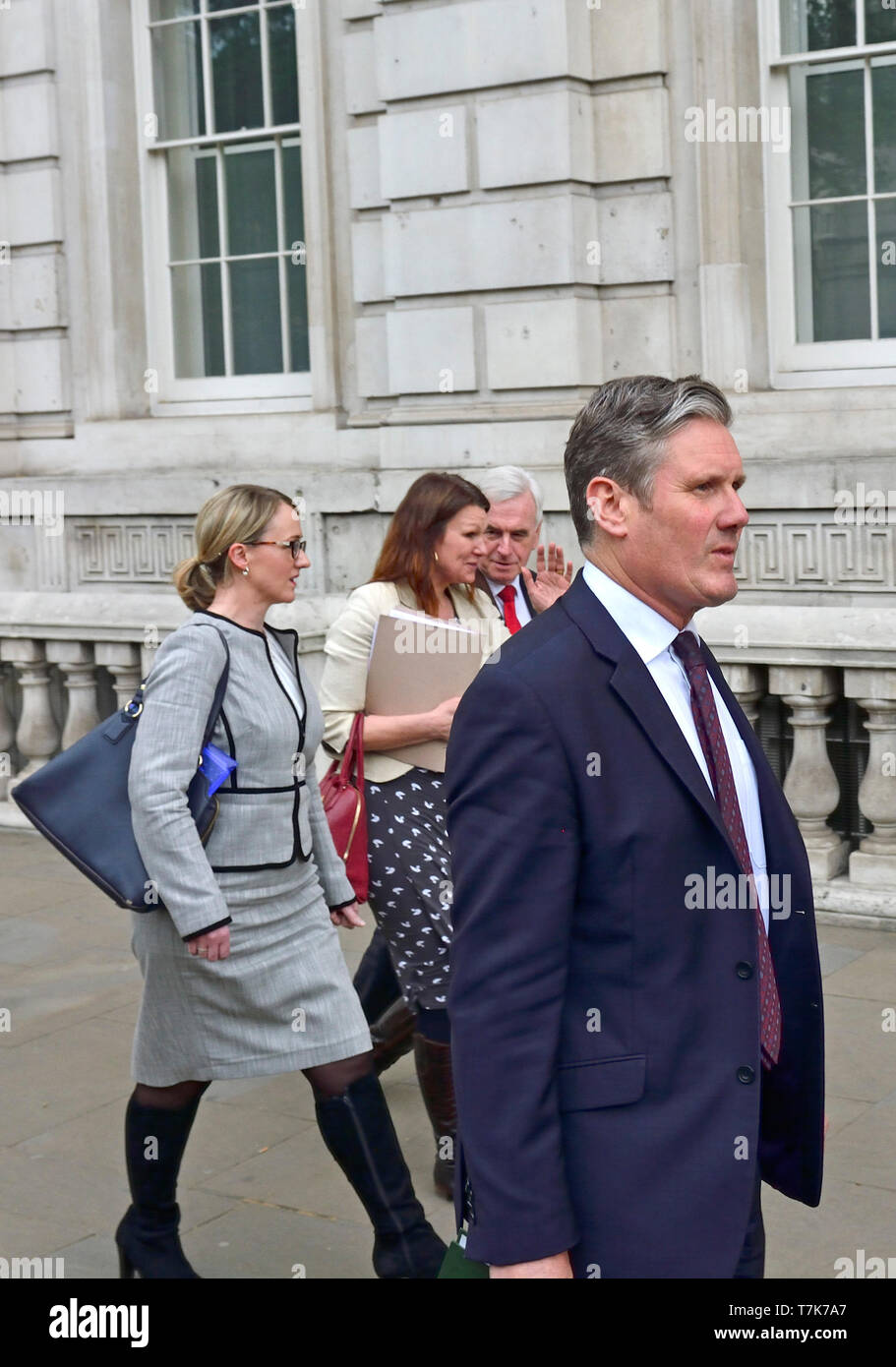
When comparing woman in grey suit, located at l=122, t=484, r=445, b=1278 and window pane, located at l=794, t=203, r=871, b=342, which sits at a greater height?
window pane, located at l=794, t=203, r=871, b=342

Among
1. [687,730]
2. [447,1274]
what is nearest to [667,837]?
[687,730]

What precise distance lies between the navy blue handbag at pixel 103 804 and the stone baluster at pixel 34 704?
20.8ft

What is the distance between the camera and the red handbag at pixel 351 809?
4.78 metres

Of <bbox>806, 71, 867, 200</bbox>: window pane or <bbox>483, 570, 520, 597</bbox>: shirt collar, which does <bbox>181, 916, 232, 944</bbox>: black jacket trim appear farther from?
<bbox>806, 71, 867, 200</bbox>: window pane

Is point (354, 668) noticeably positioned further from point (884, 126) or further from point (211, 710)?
point (884, 126)

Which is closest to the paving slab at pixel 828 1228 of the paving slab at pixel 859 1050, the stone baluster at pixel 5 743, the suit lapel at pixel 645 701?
the paving slab at pixel 859 1050

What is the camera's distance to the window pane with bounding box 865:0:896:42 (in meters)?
8.07

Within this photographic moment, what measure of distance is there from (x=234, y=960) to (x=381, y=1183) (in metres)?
0.59

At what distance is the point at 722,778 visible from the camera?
2.57 metres

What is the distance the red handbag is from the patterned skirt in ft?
0.12

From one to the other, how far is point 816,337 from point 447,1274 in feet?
21.9

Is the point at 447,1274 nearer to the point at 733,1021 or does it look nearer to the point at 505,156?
the point at 733,1021

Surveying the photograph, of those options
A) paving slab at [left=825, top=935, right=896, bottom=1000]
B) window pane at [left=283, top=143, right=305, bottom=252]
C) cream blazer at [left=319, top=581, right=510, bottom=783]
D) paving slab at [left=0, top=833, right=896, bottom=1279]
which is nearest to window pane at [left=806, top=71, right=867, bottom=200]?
window pane at [left=283, top=143, right=305, bottom=252]

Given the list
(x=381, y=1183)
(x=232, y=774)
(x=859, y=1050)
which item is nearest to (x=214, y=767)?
(x=232, y=774)
